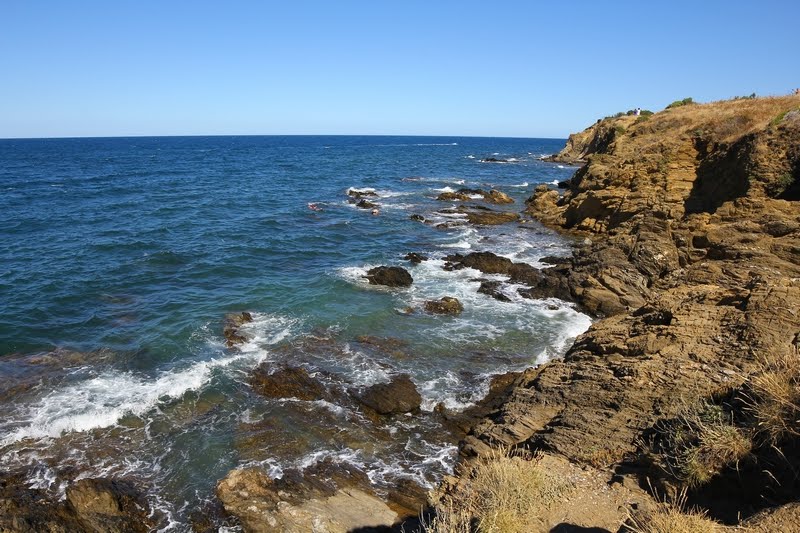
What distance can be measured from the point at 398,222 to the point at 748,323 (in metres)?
33.3

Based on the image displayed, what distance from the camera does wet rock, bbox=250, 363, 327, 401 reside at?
54.1 ft

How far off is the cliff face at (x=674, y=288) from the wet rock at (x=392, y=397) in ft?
9.62

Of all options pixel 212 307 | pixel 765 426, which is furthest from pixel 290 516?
pixel 212 307

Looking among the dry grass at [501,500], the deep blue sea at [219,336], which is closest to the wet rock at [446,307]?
the deep blue sea at [219,336]

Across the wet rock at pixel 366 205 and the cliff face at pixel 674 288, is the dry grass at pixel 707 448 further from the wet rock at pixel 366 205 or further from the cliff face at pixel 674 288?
the wet rock at pixel 366 205

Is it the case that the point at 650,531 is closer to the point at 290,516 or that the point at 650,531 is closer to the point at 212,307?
the point at 290,516

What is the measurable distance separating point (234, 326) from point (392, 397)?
30.1 ft

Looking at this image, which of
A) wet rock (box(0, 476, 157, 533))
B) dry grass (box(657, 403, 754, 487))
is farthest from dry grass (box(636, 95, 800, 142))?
wet rock (box(0, 476, 157, 533))

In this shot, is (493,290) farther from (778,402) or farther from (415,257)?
(778,402)

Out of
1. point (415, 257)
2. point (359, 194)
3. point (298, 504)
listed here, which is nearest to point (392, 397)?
point (298, 504)

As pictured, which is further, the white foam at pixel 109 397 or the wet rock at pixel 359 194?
the wet rock at pixel 359 194

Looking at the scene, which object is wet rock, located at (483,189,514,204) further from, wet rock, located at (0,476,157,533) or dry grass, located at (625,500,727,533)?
→ dry grass, located at (625,500,727,533)

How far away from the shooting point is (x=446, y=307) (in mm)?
23156

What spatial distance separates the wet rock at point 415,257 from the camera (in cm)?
3114
